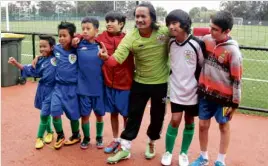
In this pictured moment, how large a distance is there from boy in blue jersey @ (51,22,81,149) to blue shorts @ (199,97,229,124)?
4.68 feet

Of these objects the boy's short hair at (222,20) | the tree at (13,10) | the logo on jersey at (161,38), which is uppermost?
the tree at (13,10)

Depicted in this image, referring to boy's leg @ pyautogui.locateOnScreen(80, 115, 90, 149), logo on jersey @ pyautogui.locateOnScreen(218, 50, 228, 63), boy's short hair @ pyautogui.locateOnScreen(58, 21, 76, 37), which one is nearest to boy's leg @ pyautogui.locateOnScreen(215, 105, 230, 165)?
logo on jersey @ pyautogui.locateOnScreen(218, 50, 228, 63)

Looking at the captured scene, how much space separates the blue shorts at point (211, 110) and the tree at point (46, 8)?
1992cm

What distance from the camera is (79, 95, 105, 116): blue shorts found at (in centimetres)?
404

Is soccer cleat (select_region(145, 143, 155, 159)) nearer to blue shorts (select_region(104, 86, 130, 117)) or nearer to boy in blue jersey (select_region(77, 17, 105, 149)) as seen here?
blue shorts (select_region(104, 86, 130, 117))

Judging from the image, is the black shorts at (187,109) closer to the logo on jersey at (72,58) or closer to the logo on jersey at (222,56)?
the logo on jersey at (222,56)

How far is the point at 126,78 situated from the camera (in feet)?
12.8

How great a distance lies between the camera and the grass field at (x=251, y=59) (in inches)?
293

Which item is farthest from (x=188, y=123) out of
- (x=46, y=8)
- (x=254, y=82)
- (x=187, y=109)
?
(x=46, y=8)

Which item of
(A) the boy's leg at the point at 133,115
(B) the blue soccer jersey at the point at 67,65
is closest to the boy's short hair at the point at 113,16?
(B) the blue soccer jersey at the point at 67,65

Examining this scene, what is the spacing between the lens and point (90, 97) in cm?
404

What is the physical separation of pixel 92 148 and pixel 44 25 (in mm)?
19482

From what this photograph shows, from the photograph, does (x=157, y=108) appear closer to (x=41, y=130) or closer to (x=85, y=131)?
(x=85, y=131)

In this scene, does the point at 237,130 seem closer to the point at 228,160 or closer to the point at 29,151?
the point at 228,160
